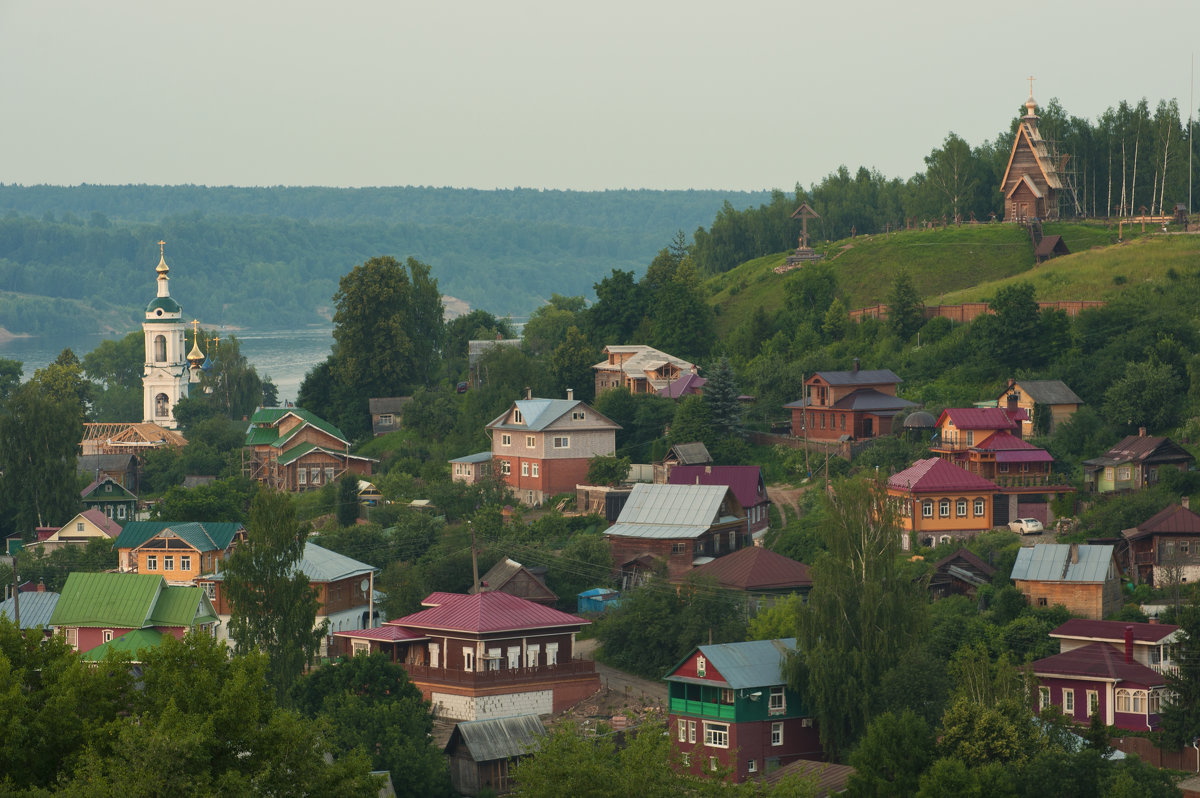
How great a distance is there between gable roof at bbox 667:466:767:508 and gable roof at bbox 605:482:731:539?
0.90 m

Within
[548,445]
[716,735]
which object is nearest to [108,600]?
[548,445]

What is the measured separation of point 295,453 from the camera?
7938 centimetres

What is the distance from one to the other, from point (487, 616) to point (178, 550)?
16485 mm

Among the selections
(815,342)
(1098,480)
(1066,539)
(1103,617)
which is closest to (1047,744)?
(1103,617)

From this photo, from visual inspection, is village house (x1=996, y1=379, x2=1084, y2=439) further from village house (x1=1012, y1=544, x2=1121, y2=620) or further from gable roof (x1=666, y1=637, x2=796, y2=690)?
gable roof (x1=666, y1=637, x2=796, y2=690)

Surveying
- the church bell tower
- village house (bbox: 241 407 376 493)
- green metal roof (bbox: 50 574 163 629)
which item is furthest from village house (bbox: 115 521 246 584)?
the church bell tower

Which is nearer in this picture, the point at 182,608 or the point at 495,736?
the point at 495,736

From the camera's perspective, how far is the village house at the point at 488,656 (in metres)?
48.9

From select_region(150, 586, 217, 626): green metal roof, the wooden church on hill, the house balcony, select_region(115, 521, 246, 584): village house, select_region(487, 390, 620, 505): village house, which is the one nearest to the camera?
the house balcony

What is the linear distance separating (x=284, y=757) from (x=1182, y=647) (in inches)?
923

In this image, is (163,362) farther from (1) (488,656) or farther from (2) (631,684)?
(2) (631,684)

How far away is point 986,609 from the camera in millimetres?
49688

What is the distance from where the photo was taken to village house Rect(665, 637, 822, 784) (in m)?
44.5

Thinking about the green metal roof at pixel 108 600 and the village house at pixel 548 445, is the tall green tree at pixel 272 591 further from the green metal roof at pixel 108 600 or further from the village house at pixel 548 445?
the village house at pixel 548 445
